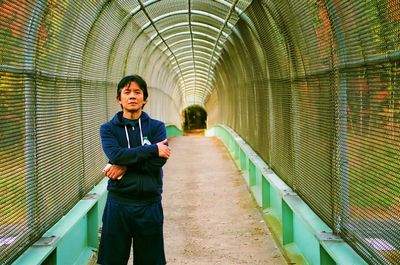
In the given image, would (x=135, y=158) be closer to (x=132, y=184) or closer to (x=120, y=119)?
(x=132, y=184)

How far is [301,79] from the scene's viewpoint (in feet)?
18.1

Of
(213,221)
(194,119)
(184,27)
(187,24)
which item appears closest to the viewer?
(213,221)

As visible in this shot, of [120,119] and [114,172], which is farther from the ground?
[120,119]

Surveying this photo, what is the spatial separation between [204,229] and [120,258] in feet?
11.4

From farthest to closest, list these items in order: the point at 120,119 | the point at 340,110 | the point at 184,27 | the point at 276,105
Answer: the point at 184,27 < the point at 276,105 < the point at 340,110 < the point at 120,119

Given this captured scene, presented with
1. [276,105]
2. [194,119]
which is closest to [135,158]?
[276,105]

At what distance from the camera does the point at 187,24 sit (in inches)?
534

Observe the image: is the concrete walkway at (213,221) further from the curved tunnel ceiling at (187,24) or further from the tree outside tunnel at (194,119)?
the tree outside tunnel at (194,119)

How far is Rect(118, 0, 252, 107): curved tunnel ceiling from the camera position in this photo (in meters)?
9.43

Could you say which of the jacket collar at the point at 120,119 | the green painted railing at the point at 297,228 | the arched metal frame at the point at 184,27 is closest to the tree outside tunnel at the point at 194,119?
the arched metal frame at the point at 184,27

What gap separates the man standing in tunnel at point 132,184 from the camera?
386cm

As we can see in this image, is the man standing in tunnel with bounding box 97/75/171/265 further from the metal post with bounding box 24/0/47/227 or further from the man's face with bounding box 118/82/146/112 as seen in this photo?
the metal post with bounding box 24/0/47/227

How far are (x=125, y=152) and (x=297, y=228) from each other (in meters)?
2.62

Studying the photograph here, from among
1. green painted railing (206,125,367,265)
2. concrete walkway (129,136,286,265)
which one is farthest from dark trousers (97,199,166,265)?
concrete walkway (129,136,286,265)
